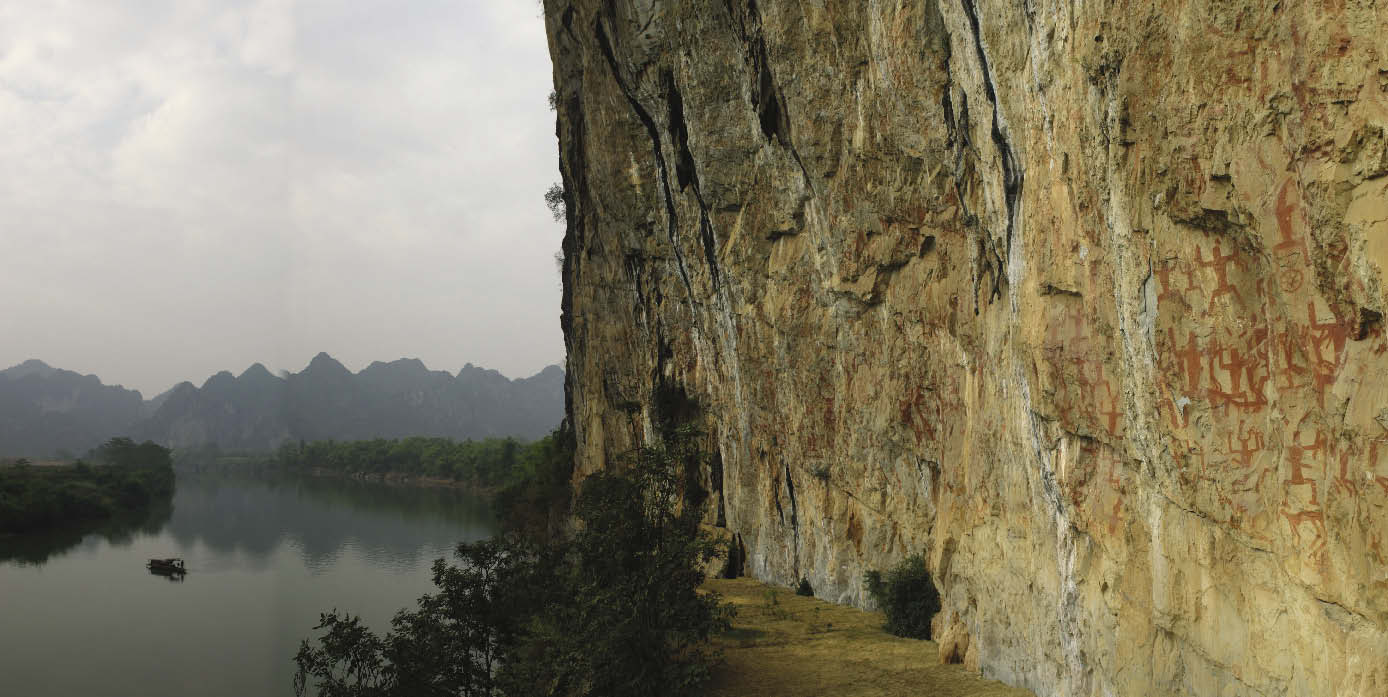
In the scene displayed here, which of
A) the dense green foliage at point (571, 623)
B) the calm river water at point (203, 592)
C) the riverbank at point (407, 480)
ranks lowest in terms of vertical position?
the calm river water at point (203, 592)

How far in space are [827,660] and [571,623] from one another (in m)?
4.12

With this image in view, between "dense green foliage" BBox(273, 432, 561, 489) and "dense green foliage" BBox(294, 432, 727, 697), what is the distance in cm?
5006

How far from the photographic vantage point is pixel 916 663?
11875 mm

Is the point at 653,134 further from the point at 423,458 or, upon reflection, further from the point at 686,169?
the point at 423,458

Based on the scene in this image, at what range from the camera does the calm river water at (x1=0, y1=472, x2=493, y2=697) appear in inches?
915

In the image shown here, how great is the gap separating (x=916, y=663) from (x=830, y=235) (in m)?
6.89

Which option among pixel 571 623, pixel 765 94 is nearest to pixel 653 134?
pixel 765 94

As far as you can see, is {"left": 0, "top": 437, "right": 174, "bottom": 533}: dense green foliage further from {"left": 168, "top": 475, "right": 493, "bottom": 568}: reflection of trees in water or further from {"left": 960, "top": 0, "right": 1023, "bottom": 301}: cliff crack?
{"left": 960, "top": 0, "right": 1023, "bottom": 301}: cliff crack

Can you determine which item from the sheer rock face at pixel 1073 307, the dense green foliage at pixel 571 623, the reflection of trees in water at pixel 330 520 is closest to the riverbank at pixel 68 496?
the reflection of trees in water at pixel 330 520

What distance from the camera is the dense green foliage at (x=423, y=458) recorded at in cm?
7494

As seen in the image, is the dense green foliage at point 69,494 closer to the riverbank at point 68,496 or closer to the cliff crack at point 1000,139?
the riverbank at point 68,496

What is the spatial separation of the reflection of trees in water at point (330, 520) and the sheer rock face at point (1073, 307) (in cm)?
3142

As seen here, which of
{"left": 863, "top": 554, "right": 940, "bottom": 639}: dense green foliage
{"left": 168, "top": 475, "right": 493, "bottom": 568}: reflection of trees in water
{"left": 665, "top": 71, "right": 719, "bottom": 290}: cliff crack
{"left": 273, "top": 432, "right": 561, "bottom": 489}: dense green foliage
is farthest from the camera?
{"left": 273, "top": 432, "right": 561, "bottom": 489}: dense green foliage

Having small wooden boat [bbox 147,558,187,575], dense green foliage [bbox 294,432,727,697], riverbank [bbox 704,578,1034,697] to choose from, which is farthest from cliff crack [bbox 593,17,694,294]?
small wooden boat [bbox 147,558,187,575]
